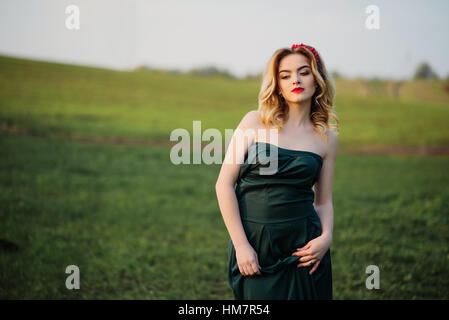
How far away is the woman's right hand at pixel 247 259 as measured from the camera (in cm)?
199

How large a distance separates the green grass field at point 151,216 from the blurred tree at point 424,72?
370 inches

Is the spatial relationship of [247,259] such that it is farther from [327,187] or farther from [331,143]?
[331,143]

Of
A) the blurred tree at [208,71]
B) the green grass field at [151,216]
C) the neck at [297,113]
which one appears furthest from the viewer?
the blurred tree at [208,71]

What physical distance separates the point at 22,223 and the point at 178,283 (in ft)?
9.99

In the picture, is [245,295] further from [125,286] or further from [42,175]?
[42,175]

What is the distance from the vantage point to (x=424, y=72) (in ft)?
88.2

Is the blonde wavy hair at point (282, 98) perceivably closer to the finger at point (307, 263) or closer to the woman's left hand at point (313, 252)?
the woman's left hand at point (313, 252)

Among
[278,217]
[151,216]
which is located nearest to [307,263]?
[278,217]

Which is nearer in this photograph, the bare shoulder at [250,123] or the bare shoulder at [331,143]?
the bare shoulder at [250,123]

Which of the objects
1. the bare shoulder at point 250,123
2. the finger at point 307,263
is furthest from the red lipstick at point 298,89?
the finger at point 307,263

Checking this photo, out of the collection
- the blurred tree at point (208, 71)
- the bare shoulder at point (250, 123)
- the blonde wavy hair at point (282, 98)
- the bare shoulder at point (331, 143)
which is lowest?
the bare shoulder at point (331, 143)
